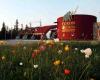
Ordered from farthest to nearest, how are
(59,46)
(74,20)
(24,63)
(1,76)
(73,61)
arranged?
1. (74,20)
2. (59,46)
3. (24,63)
4. (73,61)
5. (1,76)

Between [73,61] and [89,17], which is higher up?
[89,17]

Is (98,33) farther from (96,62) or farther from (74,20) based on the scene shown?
(96,62)

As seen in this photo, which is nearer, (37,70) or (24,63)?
(37,70)

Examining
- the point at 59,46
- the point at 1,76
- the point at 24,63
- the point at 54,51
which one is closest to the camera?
the point at 1,76

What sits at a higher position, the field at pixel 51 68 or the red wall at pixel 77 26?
the red wall at pixel 77 26

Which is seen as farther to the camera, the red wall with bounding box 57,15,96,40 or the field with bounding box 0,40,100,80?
the red wall with bounding box 57,15,96,40

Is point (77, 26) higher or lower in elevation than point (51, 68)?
higher

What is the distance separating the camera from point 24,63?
5312 mm

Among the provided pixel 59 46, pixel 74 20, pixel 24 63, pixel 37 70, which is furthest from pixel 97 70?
pixel 74 20

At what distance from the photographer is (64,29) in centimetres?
3641

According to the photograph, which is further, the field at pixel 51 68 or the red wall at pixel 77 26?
the red wall at pixel 77 26

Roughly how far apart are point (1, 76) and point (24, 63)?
857 mm

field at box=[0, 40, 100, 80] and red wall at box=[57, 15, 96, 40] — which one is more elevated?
red wall at box=[57, 15, 96, 40]

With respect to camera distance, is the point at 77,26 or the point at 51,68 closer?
the point at 51,68
